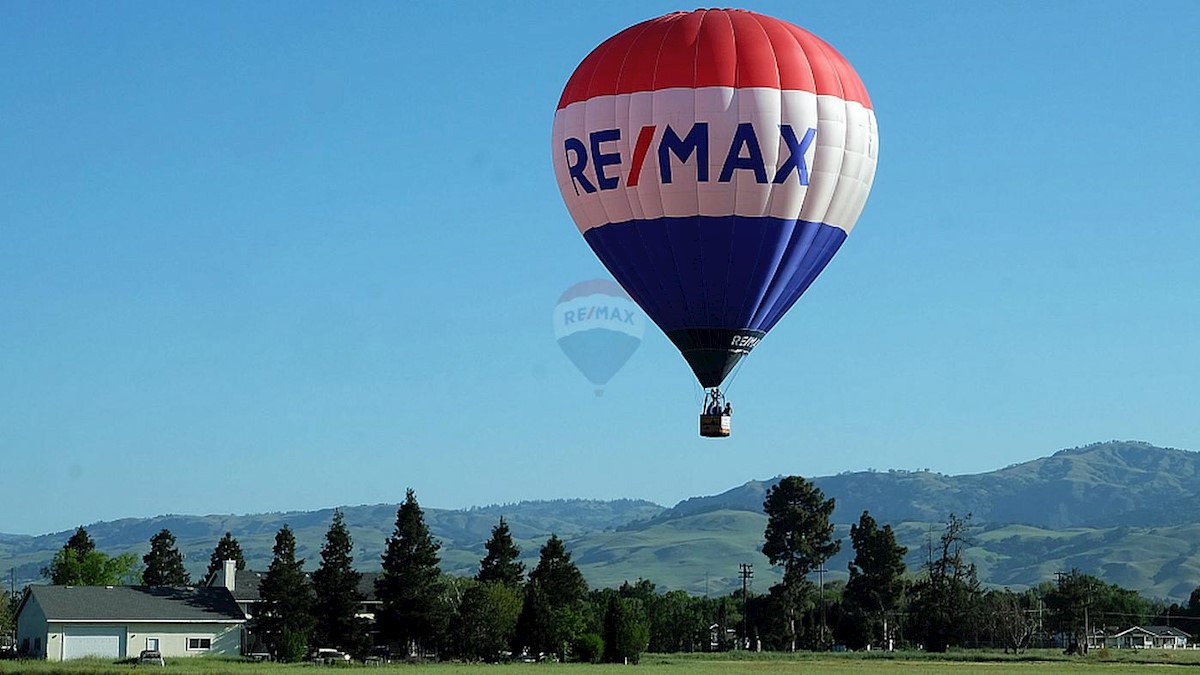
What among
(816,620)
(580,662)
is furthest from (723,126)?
(816,620)

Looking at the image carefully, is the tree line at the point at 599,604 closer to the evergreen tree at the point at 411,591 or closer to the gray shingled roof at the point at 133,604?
the evergreen tree at the point at 411,591

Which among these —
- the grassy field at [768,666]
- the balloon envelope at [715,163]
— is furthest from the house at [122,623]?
the balloon envelope at [715,163]

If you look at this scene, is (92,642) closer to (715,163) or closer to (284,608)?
(284,608)

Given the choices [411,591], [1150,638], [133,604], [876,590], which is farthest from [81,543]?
[1150,638]

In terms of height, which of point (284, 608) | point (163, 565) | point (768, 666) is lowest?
point (768, 666)

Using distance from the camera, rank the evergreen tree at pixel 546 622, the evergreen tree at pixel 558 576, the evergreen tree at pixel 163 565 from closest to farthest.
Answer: the evergreen tree at pixel 546 622
the evergreen tree at pixel 558 576
the evergreen tree at pixel 163 565

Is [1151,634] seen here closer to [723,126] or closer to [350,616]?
[350,616]

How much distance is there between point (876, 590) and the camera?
118 meters

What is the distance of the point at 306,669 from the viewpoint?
70.4 meters

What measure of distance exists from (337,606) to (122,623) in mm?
12502

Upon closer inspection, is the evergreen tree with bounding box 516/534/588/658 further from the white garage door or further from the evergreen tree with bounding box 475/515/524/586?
the white garage door

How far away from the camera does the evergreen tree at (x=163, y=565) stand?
4722 inches

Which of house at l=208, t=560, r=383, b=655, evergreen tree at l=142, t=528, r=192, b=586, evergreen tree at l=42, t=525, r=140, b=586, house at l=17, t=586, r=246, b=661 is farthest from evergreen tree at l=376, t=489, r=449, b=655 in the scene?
evergreen tree at l=142, t=528, r=192, b=586

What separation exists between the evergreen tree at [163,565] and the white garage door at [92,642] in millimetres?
29904
